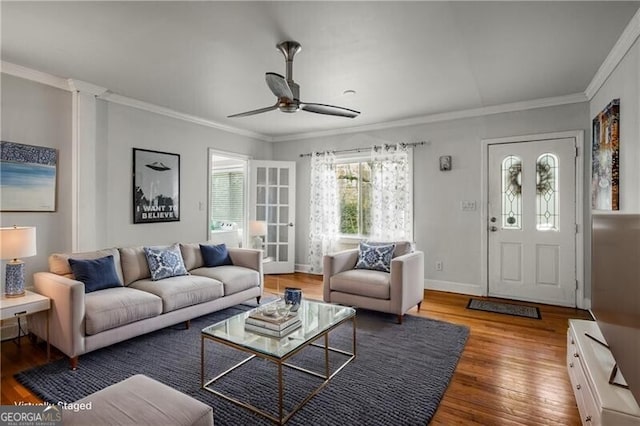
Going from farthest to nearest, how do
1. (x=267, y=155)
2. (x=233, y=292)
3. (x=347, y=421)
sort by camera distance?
(x=267, y=155)
(x=233, y=292)
(x=347, y=421)

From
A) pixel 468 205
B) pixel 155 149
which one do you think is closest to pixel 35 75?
pixel 155 149

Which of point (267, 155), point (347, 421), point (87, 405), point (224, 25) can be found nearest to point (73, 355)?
point (87, 405)

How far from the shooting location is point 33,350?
2785mm

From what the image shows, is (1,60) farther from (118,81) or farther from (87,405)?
(87,405)

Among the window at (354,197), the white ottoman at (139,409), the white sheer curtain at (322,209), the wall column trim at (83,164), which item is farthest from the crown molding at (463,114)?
the white ottoman at (139,409)

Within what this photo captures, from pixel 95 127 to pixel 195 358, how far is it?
271 cm

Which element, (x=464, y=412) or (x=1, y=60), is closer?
(x=464, y=412)

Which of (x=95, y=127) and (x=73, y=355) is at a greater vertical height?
(x=95, y=127)

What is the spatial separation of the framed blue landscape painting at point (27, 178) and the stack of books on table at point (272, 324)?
97.4 inches

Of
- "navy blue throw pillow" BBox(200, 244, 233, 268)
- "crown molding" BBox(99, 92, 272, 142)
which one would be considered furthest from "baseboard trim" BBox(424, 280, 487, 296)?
"crown molding" BBox(99, 92, 272, 142)

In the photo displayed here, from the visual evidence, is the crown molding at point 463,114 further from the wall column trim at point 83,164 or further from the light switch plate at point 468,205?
the wall column trim at point 83,164

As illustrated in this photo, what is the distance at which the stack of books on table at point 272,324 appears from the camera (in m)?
2.23

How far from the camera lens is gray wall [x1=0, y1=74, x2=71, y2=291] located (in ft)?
10.0

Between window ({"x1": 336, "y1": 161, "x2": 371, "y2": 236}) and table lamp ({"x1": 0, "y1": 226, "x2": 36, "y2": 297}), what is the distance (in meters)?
3.98
